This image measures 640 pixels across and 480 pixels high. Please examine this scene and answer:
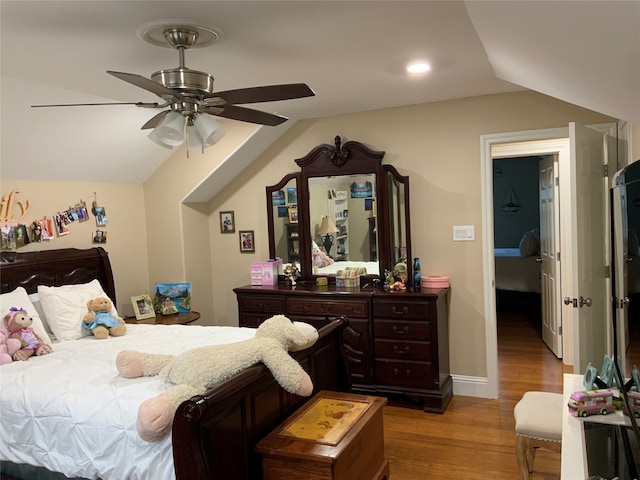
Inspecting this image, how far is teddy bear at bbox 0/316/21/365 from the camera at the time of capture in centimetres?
289

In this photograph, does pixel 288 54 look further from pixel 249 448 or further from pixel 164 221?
pixel 164 221

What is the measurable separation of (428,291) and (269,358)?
1829 millimetres

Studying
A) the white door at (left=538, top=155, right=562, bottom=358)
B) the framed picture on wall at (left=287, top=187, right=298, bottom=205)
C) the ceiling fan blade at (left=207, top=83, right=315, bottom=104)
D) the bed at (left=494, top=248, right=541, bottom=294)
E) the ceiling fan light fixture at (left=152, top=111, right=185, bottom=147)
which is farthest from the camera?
the bed at (left=494, top=248, right=541, bottom=294)

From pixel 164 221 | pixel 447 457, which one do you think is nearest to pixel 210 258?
pixel 164 221

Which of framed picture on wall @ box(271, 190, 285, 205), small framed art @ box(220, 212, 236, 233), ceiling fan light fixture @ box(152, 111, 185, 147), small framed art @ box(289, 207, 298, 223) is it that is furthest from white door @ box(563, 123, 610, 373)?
small framed art @ box(220, 212, 236, 233)

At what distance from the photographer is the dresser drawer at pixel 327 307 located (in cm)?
400

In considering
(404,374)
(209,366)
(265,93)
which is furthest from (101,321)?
(404,374)

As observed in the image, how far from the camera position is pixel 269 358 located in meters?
2.43

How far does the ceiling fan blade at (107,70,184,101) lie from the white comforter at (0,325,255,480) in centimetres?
133

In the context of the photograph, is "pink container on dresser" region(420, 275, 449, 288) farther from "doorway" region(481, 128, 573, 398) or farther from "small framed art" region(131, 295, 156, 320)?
"small framed art" region(131, 295, 156, 320)

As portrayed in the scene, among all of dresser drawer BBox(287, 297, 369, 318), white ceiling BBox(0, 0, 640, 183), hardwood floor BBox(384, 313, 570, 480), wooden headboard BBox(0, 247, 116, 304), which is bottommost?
hardwood floor BBox(384, 313, 570, 480)

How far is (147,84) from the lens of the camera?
6.96ft

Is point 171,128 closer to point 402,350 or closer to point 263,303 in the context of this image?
point 263,303

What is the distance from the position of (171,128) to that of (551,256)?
399 centimetres
